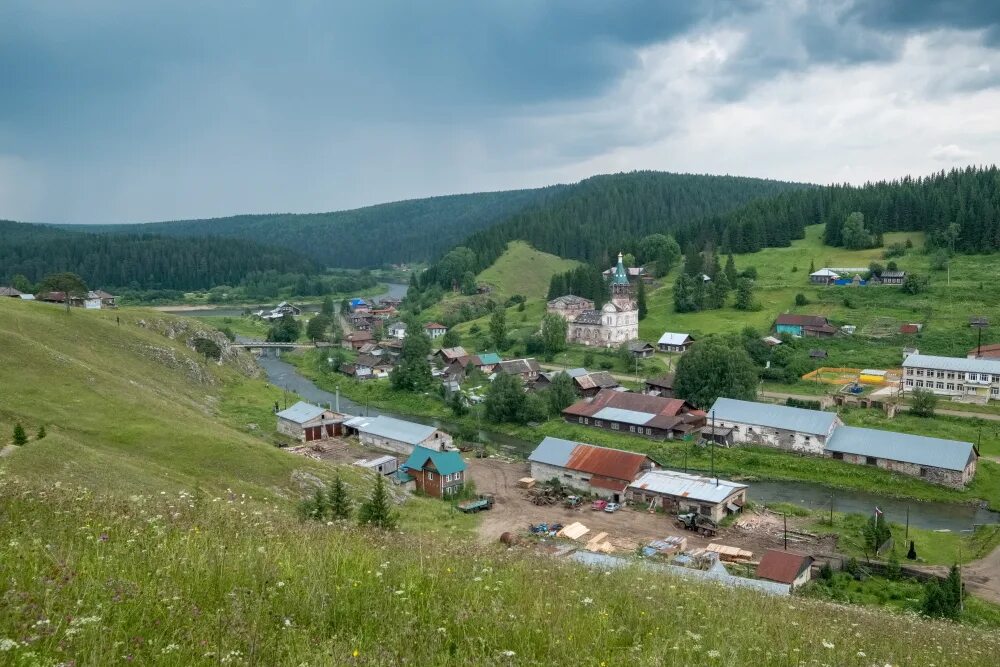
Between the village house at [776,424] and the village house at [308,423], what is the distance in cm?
2444

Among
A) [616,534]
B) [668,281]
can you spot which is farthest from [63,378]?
[668,281]

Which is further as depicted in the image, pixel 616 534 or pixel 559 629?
pixel 616 534

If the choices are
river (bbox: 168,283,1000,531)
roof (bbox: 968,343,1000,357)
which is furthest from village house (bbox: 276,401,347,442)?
roof (bbox: 968,343,1000,357)

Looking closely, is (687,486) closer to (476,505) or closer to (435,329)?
(476,505)

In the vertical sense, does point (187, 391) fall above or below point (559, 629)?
below

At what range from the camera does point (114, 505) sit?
27.2 ft

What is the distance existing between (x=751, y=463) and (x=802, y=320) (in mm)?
32479

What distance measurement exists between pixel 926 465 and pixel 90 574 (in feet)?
133

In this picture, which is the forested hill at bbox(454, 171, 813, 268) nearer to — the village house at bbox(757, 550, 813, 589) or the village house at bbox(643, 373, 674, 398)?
the village house at bbox(643, 373, 674, 398)

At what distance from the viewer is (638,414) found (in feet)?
160

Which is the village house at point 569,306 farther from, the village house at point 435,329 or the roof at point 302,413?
the roof at point 302,413

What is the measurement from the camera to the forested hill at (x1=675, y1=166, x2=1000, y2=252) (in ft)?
279

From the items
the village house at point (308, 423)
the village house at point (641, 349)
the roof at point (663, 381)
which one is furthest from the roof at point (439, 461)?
the village house at point (641, 349)

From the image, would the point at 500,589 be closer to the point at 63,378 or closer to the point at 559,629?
the point at 559,629
